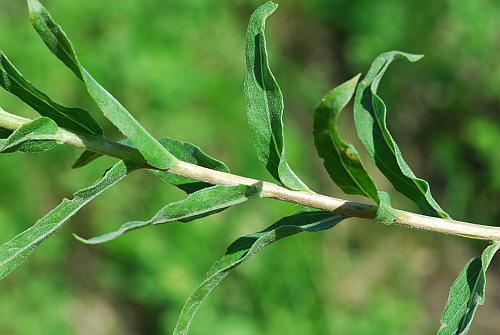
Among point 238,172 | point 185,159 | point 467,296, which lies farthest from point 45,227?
point 238,172

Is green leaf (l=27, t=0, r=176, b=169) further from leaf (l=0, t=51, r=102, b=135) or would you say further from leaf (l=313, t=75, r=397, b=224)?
leaf (l=313, t=75, r=397, b=224)

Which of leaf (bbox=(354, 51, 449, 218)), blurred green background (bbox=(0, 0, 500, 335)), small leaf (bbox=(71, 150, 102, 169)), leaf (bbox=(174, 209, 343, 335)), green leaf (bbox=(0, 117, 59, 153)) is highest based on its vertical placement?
green leaf (bbox=(0, 117, 59, 153))

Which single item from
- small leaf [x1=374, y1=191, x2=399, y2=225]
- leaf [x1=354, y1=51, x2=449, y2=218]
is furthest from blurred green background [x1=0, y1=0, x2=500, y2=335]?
small leaf [x1=374, y1=191, x2=399, y2=225]

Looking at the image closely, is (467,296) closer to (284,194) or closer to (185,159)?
(284,194)

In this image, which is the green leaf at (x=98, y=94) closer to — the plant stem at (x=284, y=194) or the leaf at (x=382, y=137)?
the plant stem at (x=284, y=194)

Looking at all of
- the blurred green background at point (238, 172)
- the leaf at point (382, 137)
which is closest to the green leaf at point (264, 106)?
the leaf at point (382, 137)

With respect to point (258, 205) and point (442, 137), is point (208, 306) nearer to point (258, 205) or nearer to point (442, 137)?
point (258, 205)

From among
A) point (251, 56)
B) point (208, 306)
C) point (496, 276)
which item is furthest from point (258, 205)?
point (251, 56)
